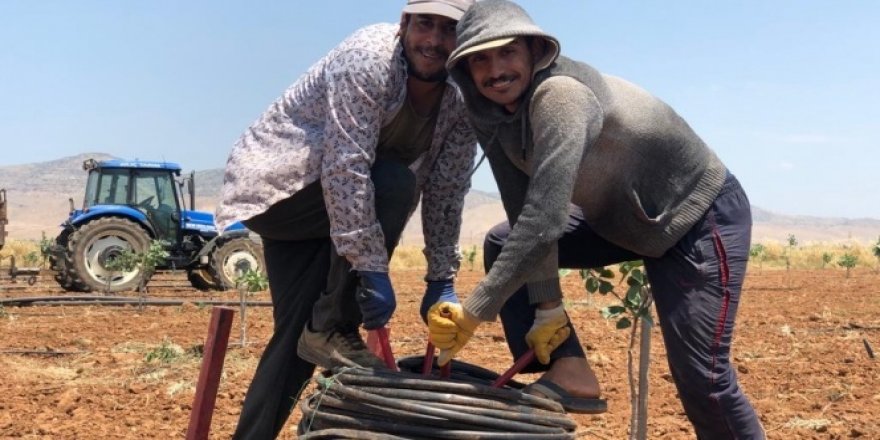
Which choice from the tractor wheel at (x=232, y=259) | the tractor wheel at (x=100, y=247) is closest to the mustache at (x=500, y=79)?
the tractor wheel at (x=100, y=247)

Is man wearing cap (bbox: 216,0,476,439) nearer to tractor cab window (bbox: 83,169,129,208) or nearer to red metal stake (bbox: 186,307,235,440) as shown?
red metal stake (bbox: 186,307,235,440)

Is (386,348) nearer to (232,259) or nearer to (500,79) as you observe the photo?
(500,79)

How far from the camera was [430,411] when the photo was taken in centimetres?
243

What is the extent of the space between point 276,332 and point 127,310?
29.3 feet

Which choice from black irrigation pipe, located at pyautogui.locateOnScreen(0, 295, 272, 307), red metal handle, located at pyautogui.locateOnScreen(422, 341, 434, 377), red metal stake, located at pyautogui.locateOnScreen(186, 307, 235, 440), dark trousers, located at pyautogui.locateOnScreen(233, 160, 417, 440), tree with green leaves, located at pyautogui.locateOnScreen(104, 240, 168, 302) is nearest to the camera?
red metal handle, located at pyautogui.locateOnScreen(422, 341, 434, 377)

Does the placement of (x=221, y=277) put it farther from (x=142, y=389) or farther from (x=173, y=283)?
(x=142, y=389)

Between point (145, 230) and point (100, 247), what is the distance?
2.30 feet

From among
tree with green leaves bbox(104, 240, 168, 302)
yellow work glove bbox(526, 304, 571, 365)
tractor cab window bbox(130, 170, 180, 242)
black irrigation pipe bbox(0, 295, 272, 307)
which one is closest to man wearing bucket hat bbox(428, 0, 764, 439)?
yellow work glove bbox(526, 304, 571, 365)

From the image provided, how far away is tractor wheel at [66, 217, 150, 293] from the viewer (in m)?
13.8

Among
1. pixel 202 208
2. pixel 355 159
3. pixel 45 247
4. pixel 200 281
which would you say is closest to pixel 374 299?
pixel 355 159

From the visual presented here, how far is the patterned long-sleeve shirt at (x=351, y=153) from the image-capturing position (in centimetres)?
282

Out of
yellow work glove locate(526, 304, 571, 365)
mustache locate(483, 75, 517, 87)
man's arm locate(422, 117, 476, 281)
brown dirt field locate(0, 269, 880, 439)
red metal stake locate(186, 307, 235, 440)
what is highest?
mustache locate(483, 75, 517, 87)

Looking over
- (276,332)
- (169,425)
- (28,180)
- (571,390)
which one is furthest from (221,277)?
(28,180)

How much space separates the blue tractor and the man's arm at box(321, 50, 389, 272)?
38.3ft
